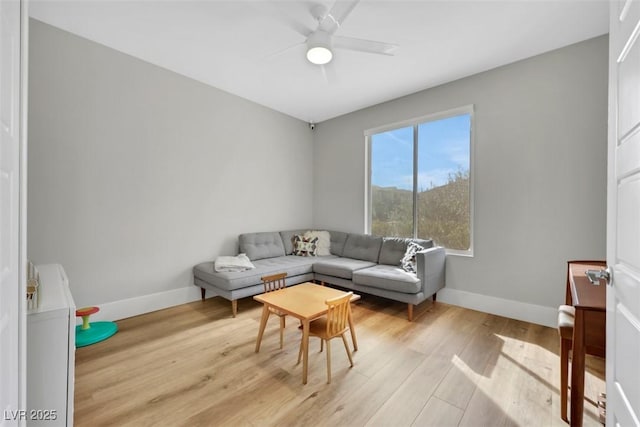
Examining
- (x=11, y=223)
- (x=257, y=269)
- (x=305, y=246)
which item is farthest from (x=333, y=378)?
(x=305, y=246)

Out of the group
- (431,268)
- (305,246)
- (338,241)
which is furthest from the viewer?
(338,241)

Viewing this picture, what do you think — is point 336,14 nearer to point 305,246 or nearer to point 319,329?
point 319,329

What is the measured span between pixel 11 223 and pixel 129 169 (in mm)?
2366

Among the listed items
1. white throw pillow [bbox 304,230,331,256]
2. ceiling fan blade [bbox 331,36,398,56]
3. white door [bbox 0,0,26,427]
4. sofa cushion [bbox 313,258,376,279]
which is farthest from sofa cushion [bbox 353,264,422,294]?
white door [bbox 0,0,26,427]

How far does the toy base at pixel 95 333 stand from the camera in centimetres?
238

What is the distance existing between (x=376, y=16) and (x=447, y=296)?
10.2 feet

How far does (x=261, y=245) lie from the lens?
3988 millimetres

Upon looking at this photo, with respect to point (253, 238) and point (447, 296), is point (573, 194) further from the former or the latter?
point (253, 238)

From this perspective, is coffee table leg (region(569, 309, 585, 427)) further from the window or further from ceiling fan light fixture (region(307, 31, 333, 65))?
ceiling fan light fixture (region(307, 31, 333, 65))

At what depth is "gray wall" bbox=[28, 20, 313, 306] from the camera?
2498mm

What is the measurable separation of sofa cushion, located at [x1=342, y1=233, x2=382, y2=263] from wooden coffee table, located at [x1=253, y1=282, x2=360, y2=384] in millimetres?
1589

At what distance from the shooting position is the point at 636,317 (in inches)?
31.3

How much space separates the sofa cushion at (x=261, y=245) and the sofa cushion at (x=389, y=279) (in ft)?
4.41

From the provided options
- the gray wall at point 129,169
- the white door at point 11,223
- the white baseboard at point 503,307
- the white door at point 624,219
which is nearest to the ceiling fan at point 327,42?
the white door at point 624,219
